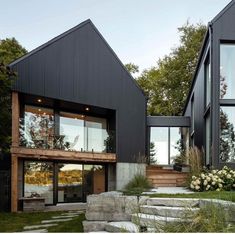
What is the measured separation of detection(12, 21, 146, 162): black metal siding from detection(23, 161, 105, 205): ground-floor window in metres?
1.48

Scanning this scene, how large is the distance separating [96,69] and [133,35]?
869cm

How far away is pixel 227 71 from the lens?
479 inches

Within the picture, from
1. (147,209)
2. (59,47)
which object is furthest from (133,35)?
(147,209)

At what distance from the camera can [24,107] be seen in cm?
1425

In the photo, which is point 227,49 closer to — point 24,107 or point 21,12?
point 24,107

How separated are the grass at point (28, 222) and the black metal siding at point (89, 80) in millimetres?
4106

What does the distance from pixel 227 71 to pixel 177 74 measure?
16.0 meters

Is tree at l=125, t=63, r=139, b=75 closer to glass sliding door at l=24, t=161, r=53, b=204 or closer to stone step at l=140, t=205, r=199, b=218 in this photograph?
glass sliding door at l=24, t=161, r=53, b=204

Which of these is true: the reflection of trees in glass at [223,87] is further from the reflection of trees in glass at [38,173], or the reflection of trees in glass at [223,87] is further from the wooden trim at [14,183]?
the reflection of trees in glass at [38,173]

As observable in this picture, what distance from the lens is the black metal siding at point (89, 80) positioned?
523 inches

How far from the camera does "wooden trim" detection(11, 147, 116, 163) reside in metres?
12.6

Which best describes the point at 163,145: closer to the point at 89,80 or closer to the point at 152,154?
the point at 152,154

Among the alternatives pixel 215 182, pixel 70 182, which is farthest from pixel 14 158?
pixel 215 182

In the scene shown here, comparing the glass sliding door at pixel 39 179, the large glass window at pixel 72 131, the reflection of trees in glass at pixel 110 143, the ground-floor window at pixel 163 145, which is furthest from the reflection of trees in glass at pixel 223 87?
the ground-floor window at pixel 163 145
